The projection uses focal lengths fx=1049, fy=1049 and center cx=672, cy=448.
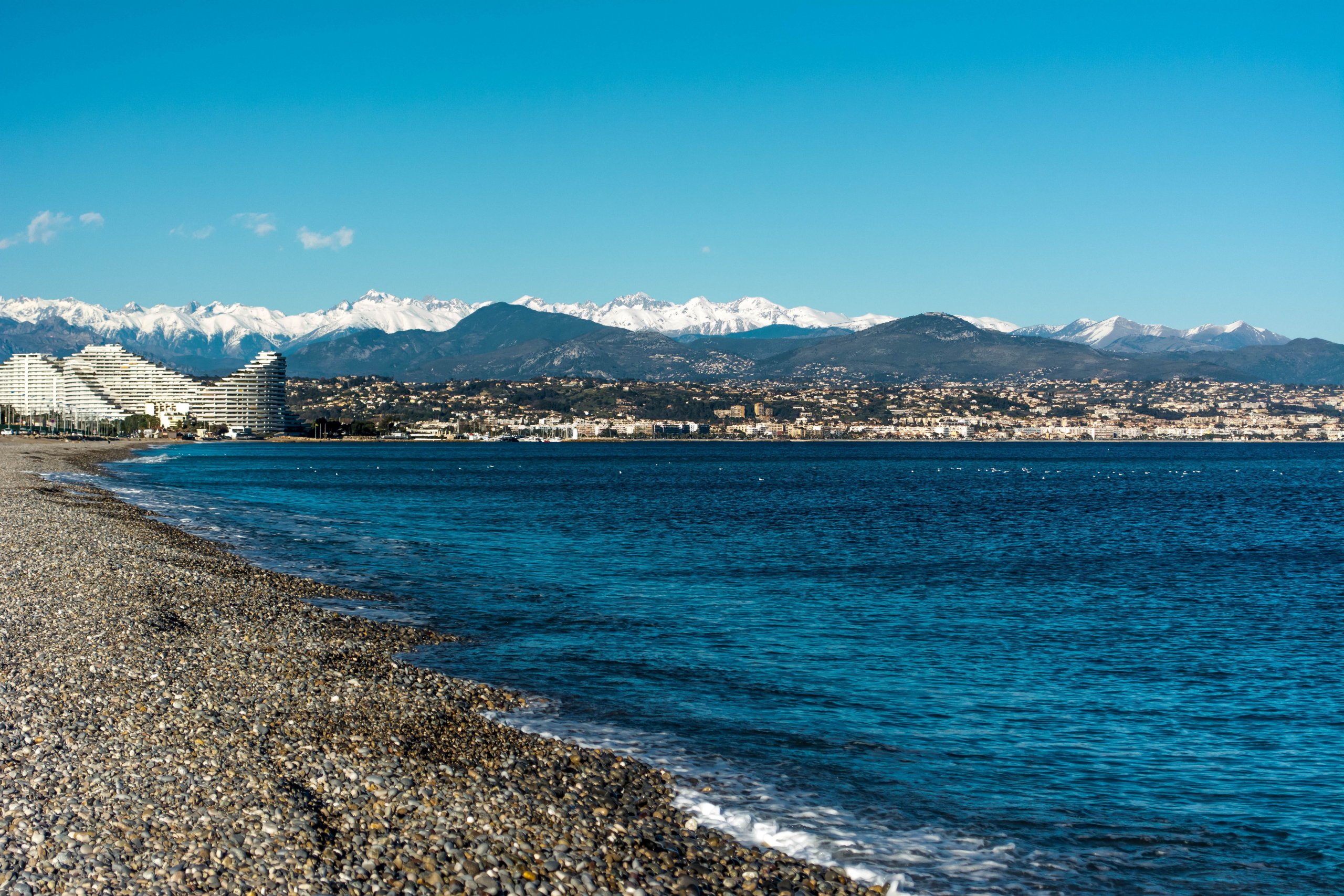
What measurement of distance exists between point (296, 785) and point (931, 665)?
1313 cm

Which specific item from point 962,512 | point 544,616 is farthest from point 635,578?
point 962,512

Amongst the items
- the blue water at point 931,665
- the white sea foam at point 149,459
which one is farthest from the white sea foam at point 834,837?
the white sea foam at point 149,459

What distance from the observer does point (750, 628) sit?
24.3m

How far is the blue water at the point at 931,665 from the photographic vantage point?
12.0 m

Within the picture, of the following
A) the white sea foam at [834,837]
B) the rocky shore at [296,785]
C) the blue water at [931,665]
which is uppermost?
the rocky shore at [296,785]

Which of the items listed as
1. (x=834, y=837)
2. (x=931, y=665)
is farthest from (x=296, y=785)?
(x=931, y=665)

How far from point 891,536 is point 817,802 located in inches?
1407

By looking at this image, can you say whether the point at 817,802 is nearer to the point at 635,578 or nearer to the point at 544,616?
the point at 544,616

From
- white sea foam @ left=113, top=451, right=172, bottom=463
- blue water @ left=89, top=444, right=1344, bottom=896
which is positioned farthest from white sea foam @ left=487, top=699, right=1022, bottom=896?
white sea foam @ left=113, top=451, right=172, bottom=463

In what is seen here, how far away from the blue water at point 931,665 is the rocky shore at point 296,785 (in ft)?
3.88

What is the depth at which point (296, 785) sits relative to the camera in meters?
11.4

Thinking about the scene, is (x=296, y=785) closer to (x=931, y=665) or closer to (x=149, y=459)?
(x=931, y=665)

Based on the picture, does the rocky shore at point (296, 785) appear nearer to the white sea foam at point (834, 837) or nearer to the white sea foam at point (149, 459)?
the white sea foam at point (834, 837)

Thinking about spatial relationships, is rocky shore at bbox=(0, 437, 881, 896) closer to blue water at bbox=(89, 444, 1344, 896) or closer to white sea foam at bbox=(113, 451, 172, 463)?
blue water at bbox=(89, 444, 1344, 896)
